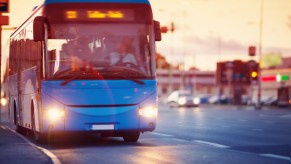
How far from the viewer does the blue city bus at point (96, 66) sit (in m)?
16.4

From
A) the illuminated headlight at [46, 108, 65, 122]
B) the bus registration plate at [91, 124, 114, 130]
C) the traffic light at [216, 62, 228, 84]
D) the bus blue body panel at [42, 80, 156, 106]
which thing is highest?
the bus blue body panel at [42, 80, 156, 106]

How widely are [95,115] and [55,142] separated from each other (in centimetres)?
250

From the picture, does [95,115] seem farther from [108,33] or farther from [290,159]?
[290,159]

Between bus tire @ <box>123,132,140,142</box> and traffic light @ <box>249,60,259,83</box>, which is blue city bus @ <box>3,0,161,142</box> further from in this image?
traffic light @ <box>249,60,259,83</box>

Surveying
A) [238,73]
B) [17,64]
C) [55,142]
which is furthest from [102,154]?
[238,73]

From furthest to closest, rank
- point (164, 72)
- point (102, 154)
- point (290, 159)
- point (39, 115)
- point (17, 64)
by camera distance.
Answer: point (164, 72) < point (17, 64) < point (39, 115) < point (102, 154) < point (290, 159)

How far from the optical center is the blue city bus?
16.4m

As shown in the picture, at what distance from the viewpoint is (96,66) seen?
16391mm

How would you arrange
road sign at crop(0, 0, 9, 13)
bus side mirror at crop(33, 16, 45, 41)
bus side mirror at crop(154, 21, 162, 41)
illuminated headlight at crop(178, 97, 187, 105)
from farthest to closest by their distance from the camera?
illuminated headlight at crop(178, 97, 187, 105) < road sign at crop(0, 0, 9, 13) < bus side mirror at crop(154, 21, 162, 41) < bus side mirror at crop(33, 16, 45, 41)

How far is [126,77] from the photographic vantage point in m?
16.5

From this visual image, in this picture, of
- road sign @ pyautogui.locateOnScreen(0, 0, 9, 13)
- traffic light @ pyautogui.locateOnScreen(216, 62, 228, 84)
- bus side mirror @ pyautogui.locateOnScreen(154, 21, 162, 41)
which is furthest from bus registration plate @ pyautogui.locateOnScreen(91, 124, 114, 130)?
traffic light @ pyautogui.locateOnScreen(216, 62, 228, 84)

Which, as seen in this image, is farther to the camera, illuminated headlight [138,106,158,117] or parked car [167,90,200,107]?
parked car [167,90,200,107]

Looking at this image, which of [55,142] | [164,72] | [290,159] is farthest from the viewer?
[164,72]

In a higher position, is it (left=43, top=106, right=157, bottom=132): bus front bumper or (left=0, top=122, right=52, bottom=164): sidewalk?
(left=43, top=106, right=157, bottom=132): bus front bumper
